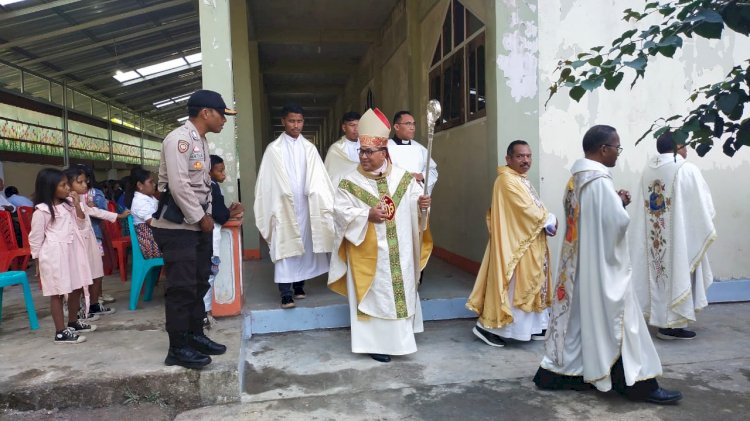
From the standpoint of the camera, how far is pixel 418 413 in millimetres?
3188

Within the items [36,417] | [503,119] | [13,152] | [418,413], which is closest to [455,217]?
[503,119]

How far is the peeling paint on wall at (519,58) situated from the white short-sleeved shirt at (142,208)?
10.8ft

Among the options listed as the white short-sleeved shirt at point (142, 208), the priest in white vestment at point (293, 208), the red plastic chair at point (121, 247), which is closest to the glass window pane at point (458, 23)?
the priest in white vestment at point (293, 208)

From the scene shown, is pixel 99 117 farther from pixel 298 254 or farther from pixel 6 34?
pixel 298 254

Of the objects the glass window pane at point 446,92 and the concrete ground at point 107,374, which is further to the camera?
the glass window pane at point 446,92

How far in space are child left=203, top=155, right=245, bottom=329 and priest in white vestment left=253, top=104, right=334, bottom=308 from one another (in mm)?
477

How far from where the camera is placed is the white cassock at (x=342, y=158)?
548 centimetres

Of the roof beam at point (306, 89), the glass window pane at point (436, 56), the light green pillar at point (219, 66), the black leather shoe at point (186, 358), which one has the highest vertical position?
the roof beam at point (306, 89)

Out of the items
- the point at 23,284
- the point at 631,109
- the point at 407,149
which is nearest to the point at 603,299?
the point at 407,149

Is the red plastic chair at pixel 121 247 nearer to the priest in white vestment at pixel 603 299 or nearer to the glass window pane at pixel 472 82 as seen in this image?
the glass window pane at pixel 472 82

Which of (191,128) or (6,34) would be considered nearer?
(191,128)

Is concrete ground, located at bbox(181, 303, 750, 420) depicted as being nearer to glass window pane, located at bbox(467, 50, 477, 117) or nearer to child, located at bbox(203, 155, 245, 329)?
child, located at bbox(203, 155, 245, 329)

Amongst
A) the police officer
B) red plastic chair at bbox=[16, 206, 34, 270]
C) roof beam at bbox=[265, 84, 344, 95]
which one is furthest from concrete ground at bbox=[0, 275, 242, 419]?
roof beam at bbox=[265, 84, 344, 95]

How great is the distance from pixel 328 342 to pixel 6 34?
7.80 metres
